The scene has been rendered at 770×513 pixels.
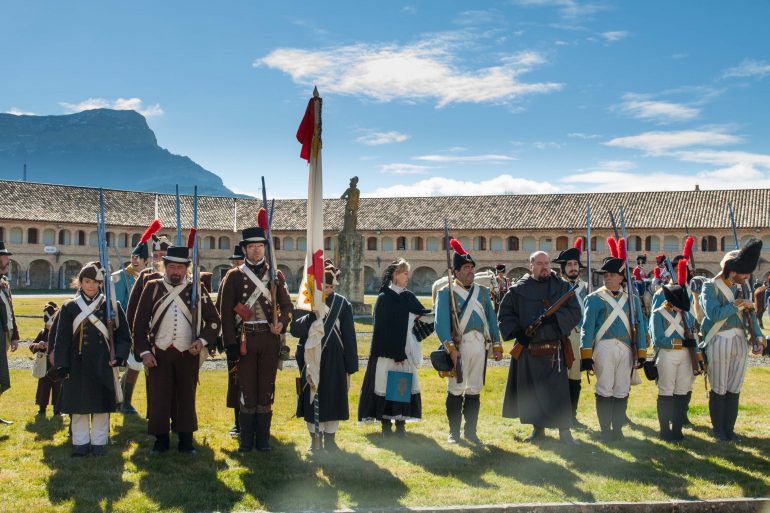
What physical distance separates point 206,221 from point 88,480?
2013 inches

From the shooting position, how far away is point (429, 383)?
11.2 metres

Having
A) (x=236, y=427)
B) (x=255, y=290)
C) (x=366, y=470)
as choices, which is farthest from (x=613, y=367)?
(x=236, y=427)

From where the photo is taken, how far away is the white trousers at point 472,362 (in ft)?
24.7

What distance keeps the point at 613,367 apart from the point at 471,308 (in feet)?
5.15

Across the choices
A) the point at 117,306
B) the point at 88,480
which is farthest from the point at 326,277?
the point at 88,480

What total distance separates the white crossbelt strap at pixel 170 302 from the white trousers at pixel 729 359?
17.5 feet

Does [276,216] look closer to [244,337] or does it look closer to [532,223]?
[532,223]

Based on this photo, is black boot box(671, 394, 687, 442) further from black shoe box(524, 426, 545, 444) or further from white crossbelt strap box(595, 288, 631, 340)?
black shoe box(524, 426, 545, 444)

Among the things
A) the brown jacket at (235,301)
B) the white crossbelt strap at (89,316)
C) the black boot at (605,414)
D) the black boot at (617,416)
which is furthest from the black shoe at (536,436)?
the white crossbelt strap at (89,316)

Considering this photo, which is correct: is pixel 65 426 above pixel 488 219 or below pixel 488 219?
below

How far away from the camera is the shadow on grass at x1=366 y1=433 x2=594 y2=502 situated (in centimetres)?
593

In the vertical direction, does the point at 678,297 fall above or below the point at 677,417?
above

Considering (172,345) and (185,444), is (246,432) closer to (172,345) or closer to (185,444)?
(185,444)

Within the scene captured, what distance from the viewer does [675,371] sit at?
761 centimetres
